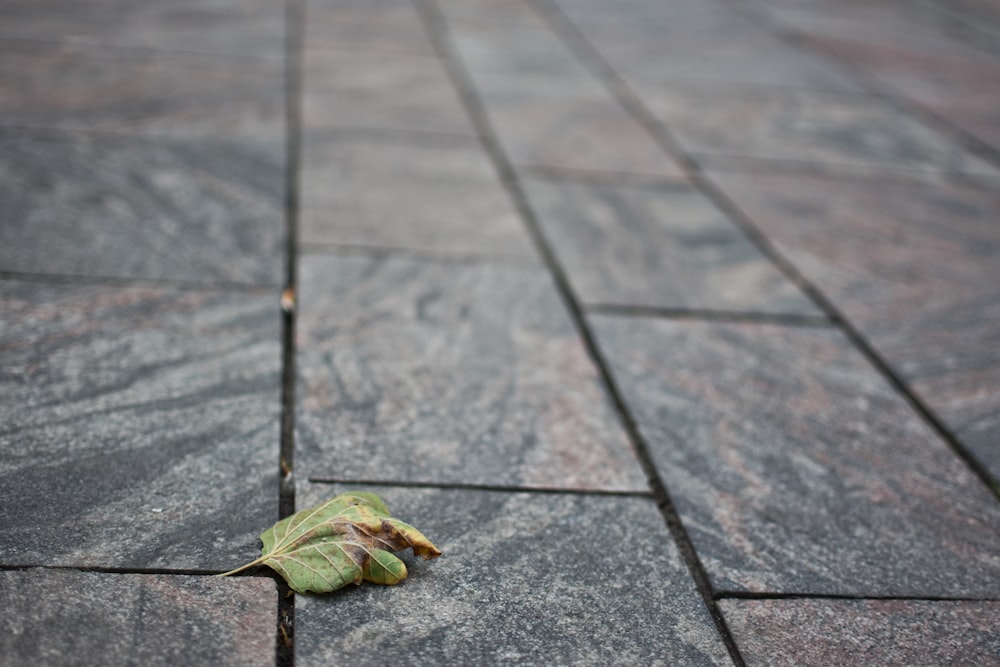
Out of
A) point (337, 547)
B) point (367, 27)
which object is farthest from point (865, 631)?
point (367, 27)

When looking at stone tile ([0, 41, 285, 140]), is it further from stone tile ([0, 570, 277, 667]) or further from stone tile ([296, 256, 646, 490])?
stone tile ([0, 570, 277, 667])

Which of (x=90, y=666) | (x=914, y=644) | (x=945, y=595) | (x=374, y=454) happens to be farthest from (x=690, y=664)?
(x=90, y=666)

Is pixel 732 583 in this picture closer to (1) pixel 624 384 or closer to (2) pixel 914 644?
(2) pixel 914 644

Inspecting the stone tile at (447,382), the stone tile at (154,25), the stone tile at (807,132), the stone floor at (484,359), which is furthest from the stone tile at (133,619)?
the stone tile at (154,25)

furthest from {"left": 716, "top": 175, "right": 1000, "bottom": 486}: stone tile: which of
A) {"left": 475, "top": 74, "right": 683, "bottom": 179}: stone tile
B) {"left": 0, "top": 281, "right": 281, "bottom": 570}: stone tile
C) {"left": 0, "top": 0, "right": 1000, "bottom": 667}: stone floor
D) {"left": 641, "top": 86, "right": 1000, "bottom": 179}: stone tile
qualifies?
{"left": 0, "top": 281, "right": 281, "bottom": 570}: stone tile

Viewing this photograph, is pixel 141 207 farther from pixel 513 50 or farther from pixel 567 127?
pixel 513 50

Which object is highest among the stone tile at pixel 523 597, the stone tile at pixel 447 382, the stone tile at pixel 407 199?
the stone tile at pixel 407 199

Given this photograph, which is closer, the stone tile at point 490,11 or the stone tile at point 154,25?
the stone tile at point 154,25

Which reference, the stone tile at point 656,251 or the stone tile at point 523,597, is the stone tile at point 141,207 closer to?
the stone tile at point 656,251
